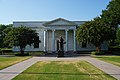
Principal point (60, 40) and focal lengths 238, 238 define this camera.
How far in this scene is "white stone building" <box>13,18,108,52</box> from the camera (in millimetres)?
59719

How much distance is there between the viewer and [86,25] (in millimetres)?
49125

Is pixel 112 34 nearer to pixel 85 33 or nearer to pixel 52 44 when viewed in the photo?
pixel 85 33

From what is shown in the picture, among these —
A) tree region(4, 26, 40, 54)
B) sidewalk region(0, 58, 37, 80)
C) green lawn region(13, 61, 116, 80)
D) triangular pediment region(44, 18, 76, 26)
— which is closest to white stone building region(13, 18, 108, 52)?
triangular pediment region(44, 18, 76, 26)

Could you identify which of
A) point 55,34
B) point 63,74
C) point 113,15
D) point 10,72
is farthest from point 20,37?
point 63,74

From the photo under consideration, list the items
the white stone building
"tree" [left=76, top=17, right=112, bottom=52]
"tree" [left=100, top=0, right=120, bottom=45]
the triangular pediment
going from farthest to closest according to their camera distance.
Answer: the white stone building → the triangular pediment → "tree" [left=100, top=0, right=120, bottom=45] → "tree" [left=76, top=17, right=112, bottom=52]

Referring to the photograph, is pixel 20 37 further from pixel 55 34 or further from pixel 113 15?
pixel 113 15

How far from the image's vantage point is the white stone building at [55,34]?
196 ft

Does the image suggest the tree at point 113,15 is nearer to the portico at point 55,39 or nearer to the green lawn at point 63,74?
the portico at point 55,39

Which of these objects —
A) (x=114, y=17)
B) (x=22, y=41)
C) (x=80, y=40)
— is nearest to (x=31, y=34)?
(x=22, y=41)

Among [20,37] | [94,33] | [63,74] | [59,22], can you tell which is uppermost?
[59,22]

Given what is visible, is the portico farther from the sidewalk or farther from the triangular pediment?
the sidewalk

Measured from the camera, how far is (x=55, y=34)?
63906 mm

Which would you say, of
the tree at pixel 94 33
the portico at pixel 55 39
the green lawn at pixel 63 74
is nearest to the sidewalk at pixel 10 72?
the green lawn at pixel 63 74

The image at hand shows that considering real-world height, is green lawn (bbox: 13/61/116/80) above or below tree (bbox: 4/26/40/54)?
below
